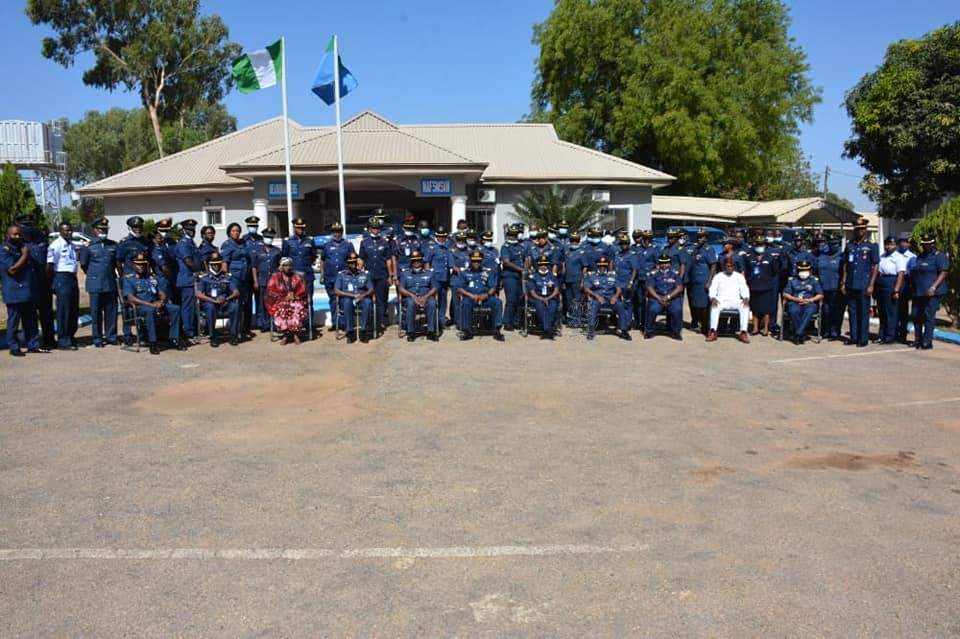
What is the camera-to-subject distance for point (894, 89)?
23.9 meters

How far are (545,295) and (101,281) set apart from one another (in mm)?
6738

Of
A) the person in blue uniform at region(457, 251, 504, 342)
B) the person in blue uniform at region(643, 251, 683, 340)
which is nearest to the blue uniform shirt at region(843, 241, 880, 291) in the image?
the person in blue uniform at region(643, 251, 683, 340)

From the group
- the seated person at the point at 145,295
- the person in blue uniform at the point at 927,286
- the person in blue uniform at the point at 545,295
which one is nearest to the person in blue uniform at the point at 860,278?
the person in blue uniform at the point at 927,286

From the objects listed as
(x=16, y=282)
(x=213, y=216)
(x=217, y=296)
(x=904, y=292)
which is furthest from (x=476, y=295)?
(x=213, y=216)

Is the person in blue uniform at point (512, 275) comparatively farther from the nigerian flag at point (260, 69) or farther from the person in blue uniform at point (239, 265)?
the nigerian flag at point (260, 69)

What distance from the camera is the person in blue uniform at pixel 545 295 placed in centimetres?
1197

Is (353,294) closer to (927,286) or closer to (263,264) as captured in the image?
(263,264)

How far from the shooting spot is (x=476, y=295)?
39.0 ft

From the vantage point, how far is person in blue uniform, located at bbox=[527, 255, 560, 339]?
11969 millimetres

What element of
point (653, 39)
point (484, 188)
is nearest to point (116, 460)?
point (484, 188)

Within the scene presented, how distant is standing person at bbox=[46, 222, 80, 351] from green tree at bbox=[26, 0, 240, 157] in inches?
1101

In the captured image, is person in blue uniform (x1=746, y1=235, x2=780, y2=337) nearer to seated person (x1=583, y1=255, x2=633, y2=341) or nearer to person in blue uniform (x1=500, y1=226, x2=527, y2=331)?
seated person (x1=583, y1=255, x2=633, y2=341)

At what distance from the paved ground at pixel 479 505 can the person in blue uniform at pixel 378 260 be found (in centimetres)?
367

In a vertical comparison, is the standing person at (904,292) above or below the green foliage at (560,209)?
below
